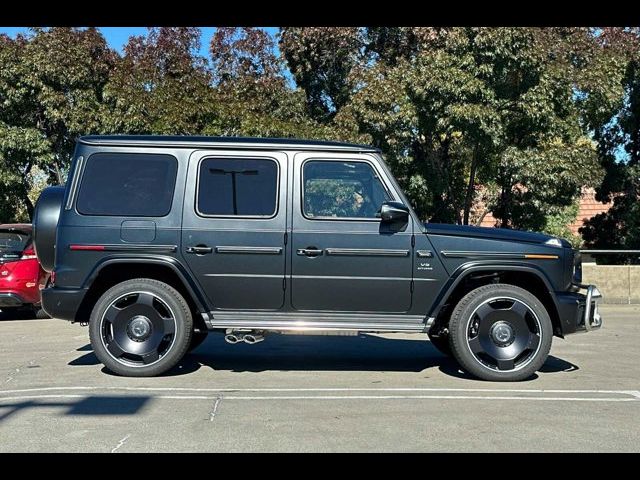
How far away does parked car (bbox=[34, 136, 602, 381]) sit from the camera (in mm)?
6898

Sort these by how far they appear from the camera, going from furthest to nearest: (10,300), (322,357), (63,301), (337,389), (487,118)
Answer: (487,118)
(10,300)
(322,357)
(63,301)
(337,389)

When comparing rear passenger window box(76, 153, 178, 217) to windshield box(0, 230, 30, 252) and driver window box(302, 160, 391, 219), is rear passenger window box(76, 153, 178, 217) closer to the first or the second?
driver window box(302, 160, 391, 219)

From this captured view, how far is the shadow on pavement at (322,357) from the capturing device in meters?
7.72

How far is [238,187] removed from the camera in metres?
7.08

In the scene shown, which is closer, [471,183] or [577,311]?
[577,311]

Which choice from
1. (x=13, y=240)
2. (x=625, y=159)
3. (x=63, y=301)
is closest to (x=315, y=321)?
(x=63, y=301)

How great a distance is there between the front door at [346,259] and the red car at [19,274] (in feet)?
19.0

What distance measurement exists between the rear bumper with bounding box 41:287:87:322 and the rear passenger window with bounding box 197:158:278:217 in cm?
138

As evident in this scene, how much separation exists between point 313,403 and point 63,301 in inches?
102

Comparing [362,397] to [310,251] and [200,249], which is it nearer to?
[310,251]

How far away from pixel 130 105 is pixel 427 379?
470 inches

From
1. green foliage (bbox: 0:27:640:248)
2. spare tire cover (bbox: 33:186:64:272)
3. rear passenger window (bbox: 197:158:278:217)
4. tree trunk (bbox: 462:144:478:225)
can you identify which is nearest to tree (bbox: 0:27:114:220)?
green foliage (bbox: 0:27:640:248)

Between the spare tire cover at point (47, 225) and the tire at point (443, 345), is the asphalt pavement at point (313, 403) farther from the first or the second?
the spare tire cover at point (47, 225)
